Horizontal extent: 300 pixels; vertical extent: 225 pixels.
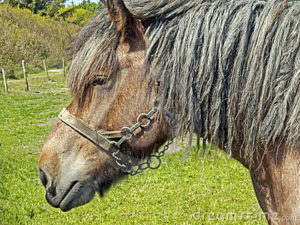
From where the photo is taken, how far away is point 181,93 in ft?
4.83

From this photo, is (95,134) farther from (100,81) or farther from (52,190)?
(52,190)

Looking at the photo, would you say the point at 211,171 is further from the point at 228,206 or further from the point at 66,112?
the point at 66,112

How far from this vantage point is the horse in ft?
4.35

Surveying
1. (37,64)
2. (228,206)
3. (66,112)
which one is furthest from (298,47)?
(37,64)

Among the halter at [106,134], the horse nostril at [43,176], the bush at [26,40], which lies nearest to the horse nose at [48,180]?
the horse nostril at [43,176]

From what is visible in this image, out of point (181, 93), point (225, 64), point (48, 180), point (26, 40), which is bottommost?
point (26, 40)

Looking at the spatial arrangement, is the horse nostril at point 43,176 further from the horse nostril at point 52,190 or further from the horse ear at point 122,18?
the horse ear at point 122,18

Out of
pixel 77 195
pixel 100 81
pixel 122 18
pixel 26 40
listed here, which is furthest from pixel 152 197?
pixel 26 40

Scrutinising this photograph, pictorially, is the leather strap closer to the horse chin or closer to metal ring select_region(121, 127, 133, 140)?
metal ring select_region(121, 127, 133, 140)

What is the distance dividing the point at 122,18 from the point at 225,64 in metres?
0.56

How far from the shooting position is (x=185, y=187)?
4.83m

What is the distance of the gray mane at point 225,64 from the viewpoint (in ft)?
4.29

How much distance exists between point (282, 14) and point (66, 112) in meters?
1.19

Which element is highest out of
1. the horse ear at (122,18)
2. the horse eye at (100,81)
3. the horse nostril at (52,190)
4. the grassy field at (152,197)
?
the horse ear at (122,18)
